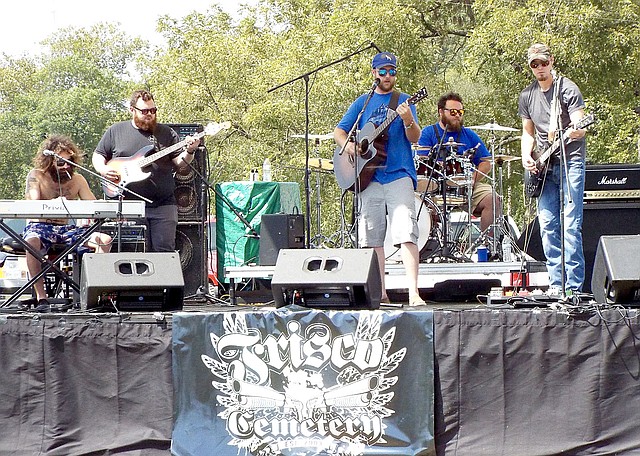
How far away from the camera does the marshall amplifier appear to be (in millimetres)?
8289

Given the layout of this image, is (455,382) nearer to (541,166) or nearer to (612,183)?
(541,166)

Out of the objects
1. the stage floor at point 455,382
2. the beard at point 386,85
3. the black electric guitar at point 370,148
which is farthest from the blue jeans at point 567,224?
the stage floor at point 455,382

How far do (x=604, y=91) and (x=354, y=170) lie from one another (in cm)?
835

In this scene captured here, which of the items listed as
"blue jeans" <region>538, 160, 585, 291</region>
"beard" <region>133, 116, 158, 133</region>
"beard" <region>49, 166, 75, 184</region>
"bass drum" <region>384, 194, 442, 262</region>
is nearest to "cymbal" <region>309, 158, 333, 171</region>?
"bass drum" <region>384, 194, 442, 262</region>

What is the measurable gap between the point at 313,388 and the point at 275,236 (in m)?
4.01

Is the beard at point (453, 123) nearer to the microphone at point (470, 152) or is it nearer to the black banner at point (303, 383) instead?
the microphone at point (470, 152)

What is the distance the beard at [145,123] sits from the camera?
764cm

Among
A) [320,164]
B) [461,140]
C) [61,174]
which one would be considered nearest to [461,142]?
[461,140]

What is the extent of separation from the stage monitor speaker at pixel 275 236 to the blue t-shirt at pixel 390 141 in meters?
2.18

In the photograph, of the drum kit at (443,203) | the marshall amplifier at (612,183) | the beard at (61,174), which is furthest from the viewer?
the drum kit at (443,203)

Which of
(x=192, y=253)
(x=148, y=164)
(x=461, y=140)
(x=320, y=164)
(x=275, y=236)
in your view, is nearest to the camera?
(x=148, y=164)

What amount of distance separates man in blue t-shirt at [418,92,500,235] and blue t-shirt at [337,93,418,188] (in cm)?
216

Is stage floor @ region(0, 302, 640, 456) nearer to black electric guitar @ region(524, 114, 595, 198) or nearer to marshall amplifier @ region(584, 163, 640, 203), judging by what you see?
black electric guitar @ region(524, 114, 595, 198)

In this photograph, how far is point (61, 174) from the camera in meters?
7.67
